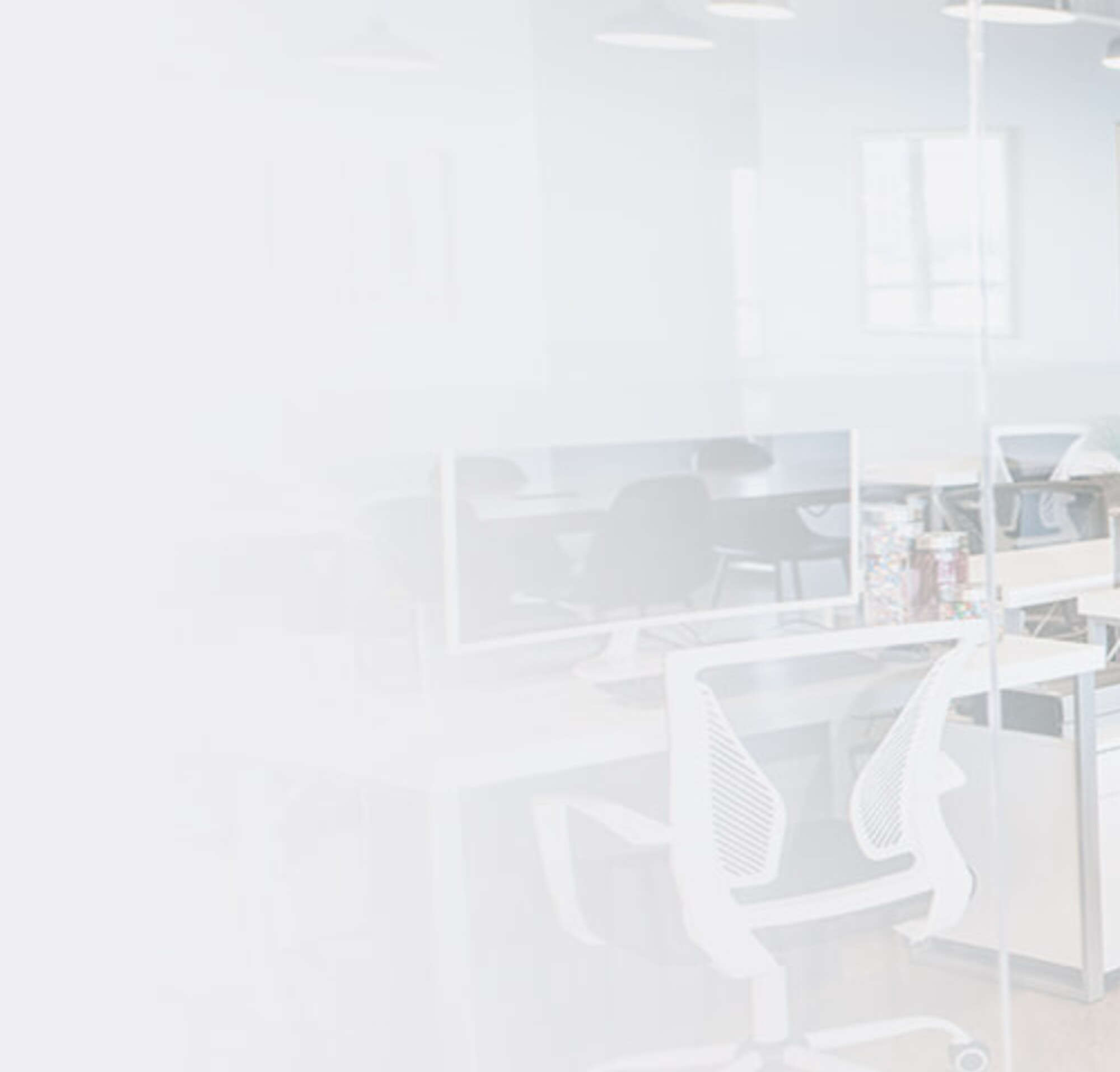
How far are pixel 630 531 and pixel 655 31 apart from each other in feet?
2.16

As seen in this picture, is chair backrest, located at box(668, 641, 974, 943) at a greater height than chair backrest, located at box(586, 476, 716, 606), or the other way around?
chair backrest, located at box(586, 476, 716, 606)

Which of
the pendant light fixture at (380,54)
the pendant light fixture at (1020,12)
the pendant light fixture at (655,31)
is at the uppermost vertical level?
the pendant light fixture at (1020,12)

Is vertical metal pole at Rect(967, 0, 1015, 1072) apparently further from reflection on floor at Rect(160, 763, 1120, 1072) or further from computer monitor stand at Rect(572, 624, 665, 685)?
computer monitor stand at Rect(572, 624, 665, 685)

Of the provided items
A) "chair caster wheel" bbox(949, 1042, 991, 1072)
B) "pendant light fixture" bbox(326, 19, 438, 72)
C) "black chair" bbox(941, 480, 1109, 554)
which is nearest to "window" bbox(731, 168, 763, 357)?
"pendant light fixture" bbox(326, 19, 438, 72)

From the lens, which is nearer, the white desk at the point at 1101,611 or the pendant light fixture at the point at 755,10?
the pendant light fixture at the point at 755,10

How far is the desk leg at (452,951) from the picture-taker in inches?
91.5

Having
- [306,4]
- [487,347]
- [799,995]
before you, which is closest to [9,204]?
[306,4]

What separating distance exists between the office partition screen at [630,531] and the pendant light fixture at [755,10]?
58 cm

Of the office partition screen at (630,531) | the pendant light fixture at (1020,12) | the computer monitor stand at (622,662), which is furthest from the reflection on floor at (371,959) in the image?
the pendant light fixture at (1020,12)

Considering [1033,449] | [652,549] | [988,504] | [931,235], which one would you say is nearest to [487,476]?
[652,549]

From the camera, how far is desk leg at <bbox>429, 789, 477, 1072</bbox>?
2324mm

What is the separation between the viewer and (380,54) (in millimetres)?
2160

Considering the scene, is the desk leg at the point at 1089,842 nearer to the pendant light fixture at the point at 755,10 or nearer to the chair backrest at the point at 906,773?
the chair backrest at the point at 906,773

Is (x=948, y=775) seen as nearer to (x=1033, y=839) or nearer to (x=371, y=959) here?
(x=1033, y=839)
